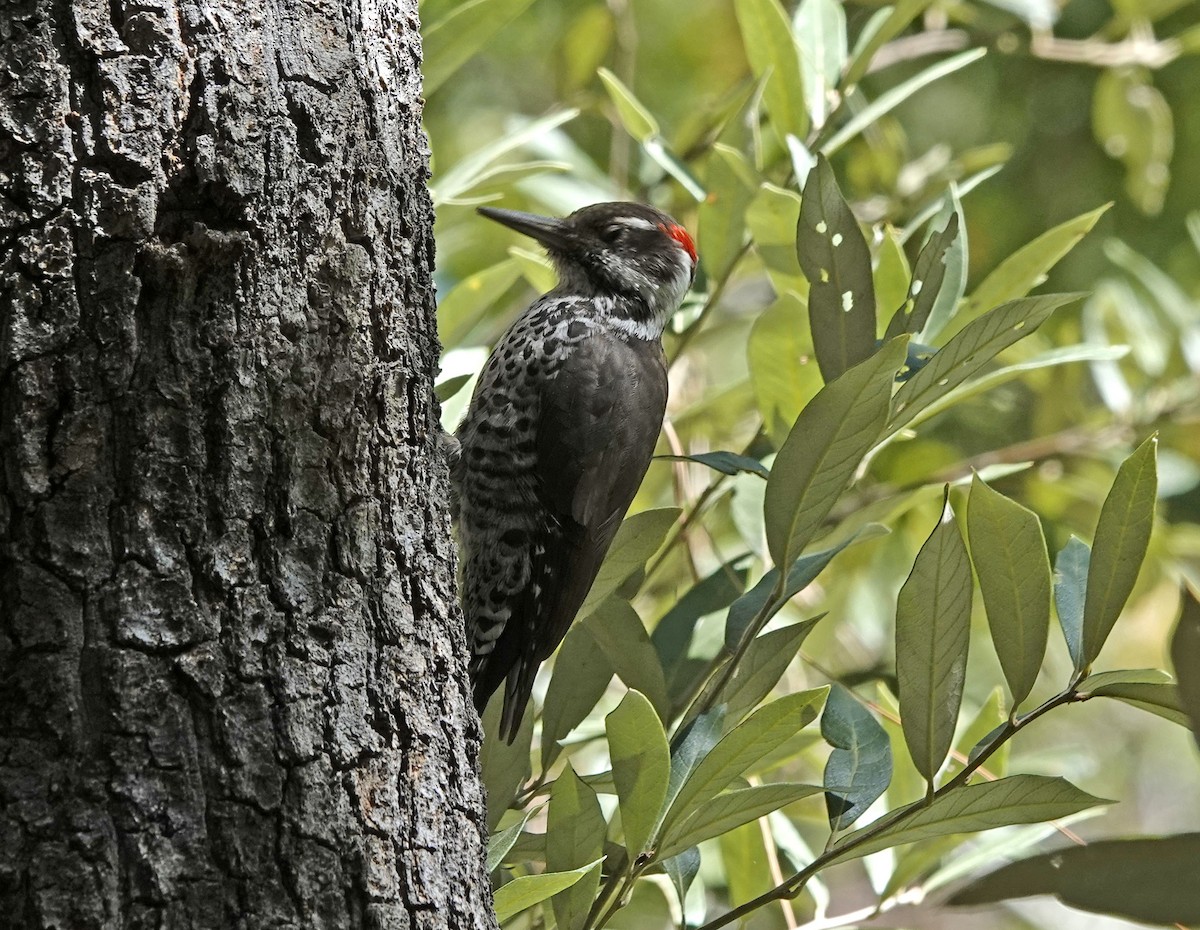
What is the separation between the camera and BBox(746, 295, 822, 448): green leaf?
2.06m

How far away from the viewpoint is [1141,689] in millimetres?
1479

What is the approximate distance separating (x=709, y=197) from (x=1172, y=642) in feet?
5.21

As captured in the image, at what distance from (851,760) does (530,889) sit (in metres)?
0.49

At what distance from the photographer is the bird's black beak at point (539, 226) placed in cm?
282

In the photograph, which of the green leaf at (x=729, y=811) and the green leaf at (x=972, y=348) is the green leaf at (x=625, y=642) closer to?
the green leaf at (x=729, y=811)

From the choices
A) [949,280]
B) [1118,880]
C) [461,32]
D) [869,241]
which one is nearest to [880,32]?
[869,241]

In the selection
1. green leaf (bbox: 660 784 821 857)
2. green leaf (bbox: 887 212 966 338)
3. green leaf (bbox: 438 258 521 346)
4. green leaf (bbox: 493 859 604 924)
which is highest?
green leaf (bbox: 438 258 521 346)

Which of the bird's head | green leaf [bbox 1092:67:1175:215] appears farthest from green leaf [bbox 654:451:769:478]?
green leaf [bbox 1092:67:1175:215]

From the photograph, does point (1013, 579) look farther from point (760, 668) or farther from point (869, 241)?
point (869, 241)

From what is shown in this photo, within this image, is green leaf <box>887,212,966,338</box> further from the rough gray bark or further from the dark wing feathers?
the dark wing feathers

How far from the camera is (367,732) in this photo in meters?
1.31

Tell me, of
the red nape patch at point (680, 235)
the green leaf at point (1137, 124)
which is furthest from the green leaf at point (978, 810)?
the green leaf at point (1137, 124)

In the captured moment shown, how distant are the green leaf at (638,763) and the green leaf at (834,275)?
589 millimetres

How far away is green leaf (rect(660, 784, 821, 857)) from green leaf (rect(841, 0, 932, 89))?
5.08 feet
